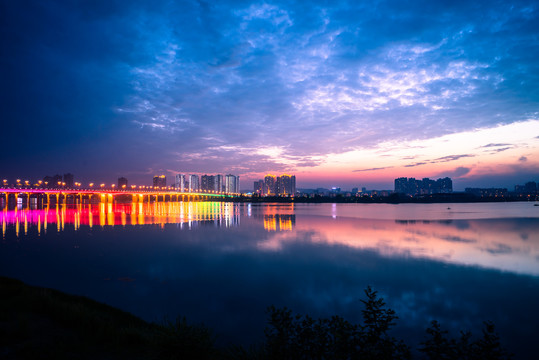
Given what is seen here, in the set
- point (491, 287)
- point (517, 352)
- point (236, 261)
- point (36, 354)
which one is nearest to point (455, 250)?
point (491, 287)

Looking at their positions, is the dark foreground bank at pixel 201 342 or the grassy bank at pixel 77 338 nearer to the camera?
the dark foreground bank at pixel 201 342

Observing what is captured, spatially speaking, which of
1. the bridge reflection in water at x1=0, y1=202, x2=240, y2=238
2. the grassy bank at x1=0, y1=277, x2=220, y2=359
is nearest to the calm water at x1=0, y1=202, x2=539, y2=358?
the grassy bank at x1=0, y1=277, x2=220, y2=359

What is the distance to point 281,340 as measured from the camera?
17.4ft

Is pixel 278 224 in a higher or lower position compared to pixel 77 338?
lower

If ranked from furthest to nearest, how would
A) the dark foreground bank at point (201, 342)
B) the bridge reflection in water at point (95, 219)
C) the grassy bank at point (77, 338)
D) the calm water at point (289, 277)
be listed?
the bridge reflection in water at point (95, 219)
the calm water at point (289, 277)
the grassy bank at point (77, 338)
the dark foreground bank at point (201, 342)

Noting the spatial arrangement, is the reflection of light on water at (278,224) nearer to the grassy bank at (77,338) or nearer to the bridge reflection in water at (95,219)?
the bridge reflection in water at (95,219)

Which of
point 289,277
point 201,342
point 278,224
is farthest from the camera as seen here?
point 278,224

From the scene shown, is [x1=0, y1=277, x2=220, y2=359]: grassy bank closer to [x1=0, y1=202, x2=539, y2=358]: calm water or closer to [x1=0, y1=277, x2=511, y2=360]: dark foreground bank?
[x1=0, y1=277, x2=511, y2=360]: dark foreground bank

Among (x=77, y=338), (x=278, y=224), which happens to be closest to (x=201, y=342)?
(x=77, y=338)

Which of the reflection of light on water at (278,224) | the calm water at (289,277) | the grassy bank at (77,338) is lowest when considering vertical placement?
the reflection of light on water at (278,224)

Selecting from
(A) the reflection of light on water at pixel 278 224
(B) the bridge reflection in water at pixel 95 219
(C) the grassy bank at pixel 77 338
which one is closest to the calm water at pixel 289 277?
(C) the grassy bank at pixel 77 338

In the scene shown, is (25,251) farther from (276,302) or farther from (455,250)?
(455,250)

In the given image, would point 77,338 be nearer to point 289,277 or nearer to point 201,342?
point 201,342

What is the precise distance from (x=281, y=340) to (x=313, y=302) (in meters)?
6.56
